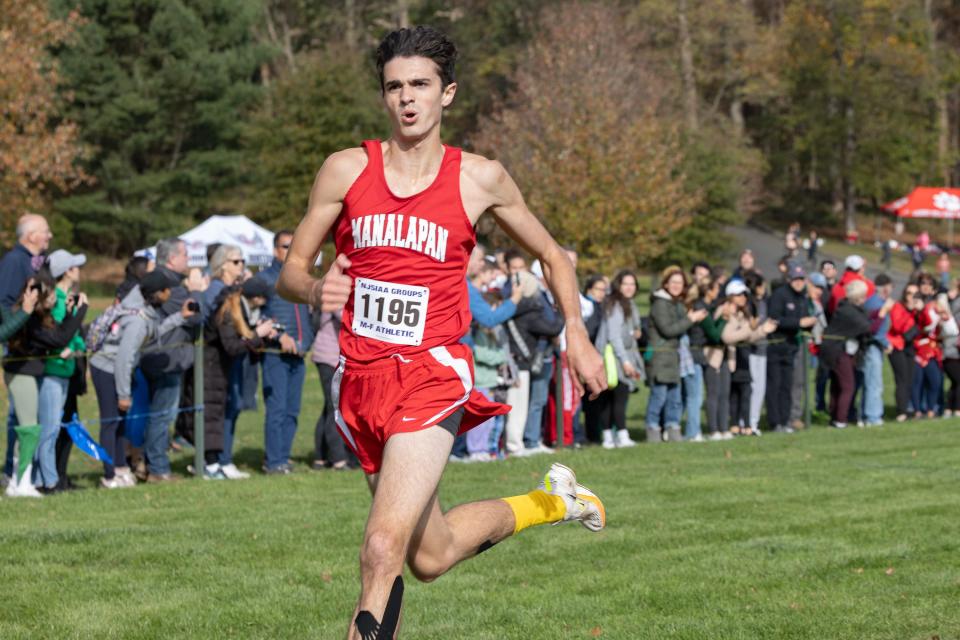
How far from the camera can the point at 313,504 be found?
11.3 metres

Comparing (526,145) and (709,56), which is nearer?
(526,145)

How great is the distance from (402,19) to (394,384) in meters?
61.1

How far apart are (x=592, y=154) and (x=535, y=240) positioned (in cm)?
3708

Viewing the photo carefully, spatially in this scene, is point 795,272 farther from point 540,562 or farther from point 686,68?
point 686,68

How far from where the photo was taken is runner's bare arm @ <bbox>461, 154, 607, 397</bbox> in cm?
562

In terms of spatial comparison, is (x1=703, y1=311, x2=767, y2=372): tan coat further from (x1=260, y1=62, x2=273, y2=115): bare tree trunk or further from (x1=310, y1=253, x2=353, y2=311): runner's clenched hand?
(x1=260, y1=62, x2=273, y2=115): bare tree trunk

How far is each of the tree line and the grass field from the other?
2414cm

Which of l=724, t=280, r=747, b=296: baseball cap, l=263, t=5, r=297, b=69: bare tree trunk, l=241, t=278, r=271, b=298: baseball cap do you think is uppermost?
l=263, t=5, r=297, b=69: bare tree trunk

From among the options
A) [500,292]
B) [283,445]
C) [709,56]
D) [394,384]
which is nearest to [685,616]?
[394,384]

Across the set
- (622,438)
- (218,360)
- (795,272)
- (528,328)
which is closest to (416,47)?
(218,360)

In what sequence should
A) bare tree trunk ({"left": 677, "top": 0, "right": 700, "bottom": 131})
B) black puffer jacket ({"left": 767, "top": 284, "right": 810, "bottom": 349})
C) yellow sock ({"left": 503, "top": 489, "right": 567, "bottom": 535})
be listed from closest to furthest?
yellow sock ({"left": 503, "top": 489, "right": 567, "bottom": 535}) < black puffer jacket ({"left": 767, "top": 284, "right": 810, "bottom": 349}) < bare tree trunk ({"left": 677, "top": 0, "right": 700, "bottom": 131})

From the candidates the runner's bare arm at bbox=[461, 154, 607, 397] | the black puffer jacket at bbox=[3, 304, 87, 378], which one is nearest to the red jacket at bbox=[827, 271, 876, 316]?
the black puffer jacket at bbox=[3, 304, 87, 378]

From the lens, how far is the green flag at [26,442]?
1148 cm

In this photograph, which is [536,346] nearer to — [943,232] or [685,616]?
[685,616]
